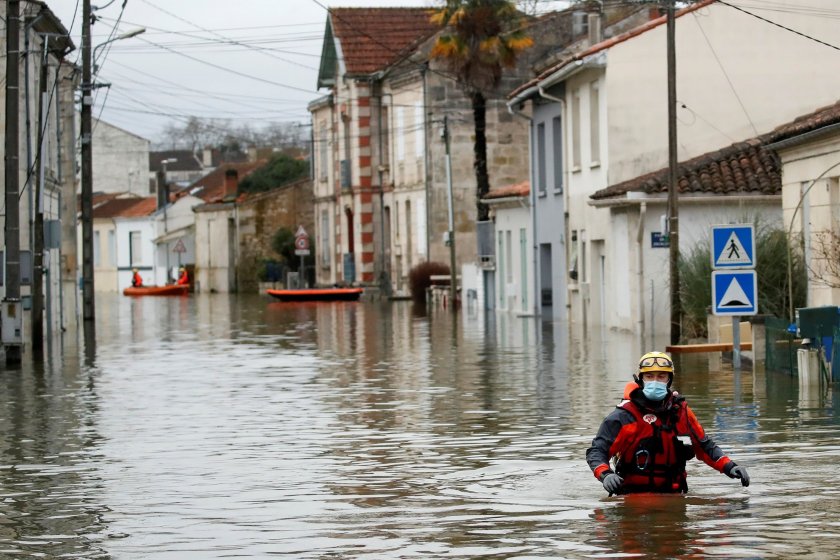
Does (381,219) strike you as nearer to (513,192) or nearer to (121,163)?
(513,192)

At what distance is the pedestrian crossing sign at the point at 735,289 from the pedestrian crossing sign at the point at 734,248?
0.40 feet

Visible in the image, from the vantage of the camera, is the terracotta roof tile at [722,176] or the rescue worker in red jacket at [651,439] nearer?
the rescue worker in red jacket at [651,439]

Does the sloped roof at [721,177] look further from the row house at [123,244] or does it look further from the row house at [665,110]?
the row house at [123,244]

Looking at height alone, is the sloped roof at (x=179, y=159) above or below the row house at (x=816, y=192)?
above

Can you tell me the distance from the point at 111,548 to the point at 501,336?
27.7 m

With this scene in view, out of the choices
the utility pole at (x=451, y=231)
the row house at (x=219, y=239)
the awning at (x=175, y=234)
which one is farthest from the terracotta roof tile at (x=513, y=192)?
the awning at (x=175, y=234)

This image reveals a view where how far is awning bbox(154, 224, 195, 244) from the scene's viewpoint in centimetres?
10856

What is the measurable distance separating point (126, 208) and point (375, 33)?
48379 mm

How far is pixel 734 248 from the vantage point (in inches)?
914

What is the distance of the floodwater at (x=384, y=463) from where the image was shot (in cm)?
1032

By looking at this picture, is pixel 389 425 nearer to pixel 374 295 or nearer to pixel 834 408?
pixel 834 408

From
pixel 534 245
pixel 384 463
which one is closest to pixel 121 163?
pixel 534 245

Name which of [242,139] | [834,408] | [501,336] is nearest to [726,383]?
[834,408]

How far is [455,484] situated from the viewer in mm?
13055
